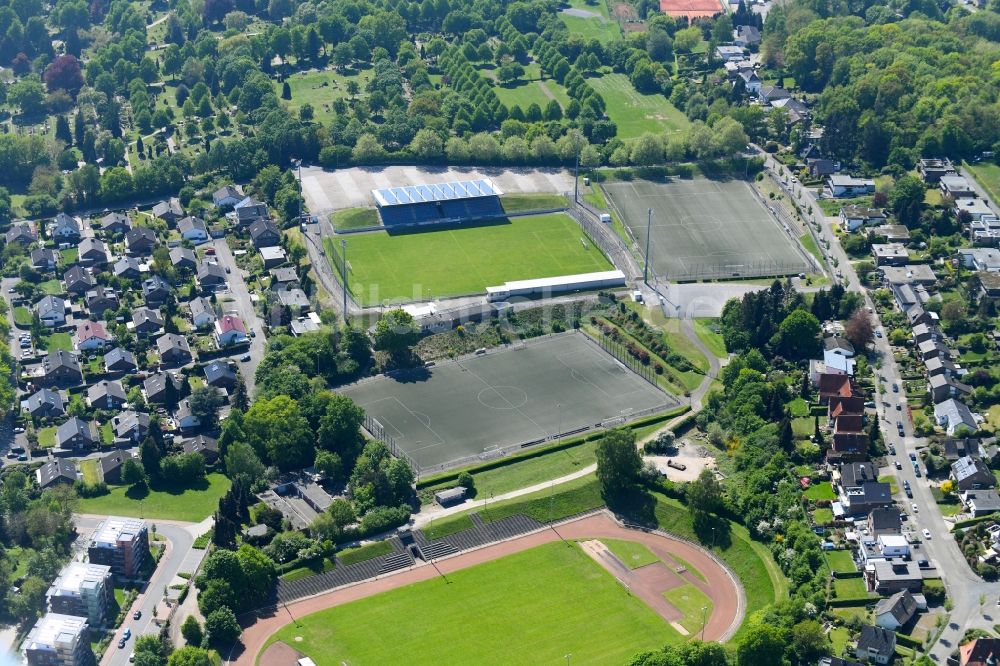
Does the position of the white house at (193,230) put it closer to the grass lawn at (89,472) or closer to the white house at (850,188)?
the grass lawn at (89,472)

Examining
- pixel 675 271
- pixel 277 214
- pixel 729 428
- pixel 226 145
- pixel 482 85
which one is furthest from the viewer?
pixel 482 85

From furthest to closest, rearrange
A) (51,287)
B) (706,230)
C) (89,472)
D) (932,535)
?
(706,230)
(51,287)
(89,472)
(932,535)

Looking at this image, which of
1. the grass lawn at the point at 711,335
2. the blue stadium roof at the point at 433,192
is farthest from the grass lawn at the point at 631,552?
the blue stadium roof at the point at 433,192

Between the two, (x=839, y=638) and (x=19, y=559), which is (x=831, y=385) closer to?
(x=839, y=638)

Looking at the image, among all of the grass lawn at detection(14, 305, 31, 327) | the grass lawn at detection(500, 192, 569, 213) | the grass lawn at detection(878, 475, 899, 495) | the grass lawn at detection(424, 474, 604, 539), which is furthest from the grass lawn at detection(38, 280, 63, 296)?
the grass lawn at detection(878, 475, 899, 495)

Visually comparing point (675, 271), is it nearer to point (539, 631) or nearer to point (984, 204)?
point (984, 204)

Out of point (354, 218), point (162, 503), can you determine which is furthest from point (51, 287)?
point (162, 503)

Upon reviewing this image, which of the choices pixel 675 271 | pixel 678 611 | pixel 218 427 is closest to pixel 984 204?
pixel 675 271
